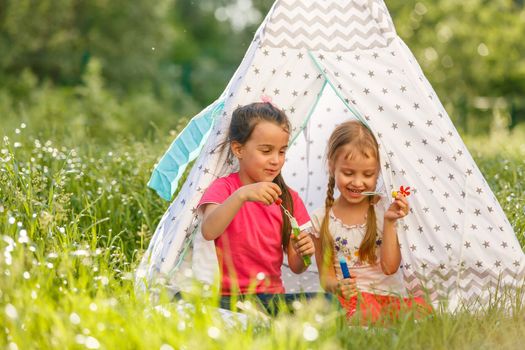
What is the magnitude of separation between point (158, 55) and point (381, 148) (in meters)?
14.2

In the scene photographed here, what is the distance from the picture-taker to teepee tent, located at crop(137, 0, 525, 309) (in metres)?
3.60

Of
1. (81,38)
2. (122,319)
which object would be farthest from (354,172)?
(81,38)

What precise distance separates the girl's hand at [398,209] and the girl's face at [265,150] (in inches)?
21.7

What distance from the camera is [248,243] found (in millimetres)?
3586

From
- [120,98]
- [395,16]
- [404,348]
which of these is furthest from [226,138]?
[395,16]

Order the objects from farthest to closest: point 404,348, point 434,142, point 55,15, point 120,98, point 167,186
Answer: point 120,98, point 55,15, point 167,186, point 434,142, point 404,348

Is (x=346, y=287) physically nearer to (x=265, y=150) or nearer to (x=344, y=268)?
(x=344, y=268)

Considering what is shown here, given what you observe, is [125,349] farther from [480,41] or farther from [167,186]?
[480,41]

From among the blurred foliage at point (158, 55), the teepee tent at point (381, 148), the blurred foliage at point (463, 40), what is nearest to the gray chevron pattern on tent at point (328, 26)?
the teepee tent at point (381, 148)

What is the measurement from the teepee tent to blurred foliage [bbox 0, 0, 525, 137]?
30.6 feet

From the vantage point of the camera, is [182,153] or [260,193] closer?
[260,193]

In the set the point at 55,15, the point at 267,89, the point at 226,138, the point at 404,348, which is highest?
the point at 55,15

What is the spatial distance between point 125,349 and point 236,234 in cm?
120

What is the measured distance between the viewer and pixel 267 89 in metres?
3.89
